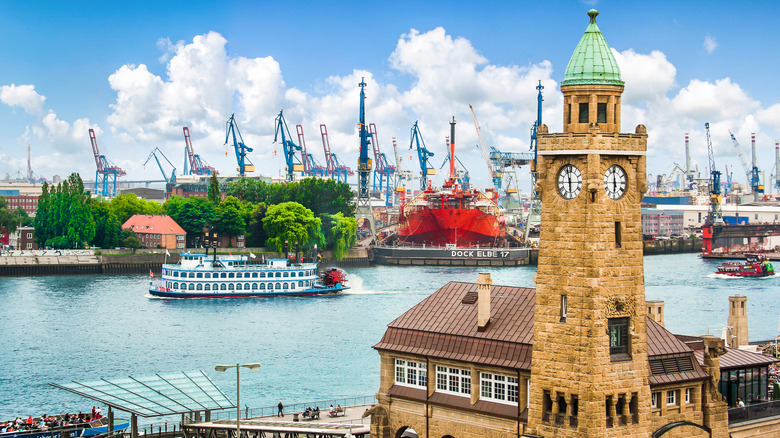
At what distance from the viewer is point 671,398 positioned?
3112 centimetres

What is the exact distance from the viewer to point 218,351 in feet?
224

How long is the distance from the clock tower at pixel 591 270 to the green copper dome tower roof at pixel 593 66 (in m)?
0.03

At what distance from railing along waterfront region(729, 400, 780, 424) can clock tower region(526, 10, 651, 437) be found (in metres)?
6.77

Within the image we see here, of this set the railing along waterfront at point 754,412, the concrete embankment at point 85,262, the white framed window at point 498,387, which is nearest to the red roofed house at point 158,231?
the concrete embankment at point 85,262

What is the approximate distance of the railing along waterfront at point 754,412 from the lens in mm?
34062

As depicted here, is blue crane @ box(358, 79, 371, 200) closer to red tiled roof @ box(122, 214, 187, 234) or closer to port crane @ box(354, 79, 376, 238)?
port crane @ box(354, 79, 376, 238)

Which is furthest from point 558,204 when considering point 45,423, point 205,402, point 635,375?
point 45,423

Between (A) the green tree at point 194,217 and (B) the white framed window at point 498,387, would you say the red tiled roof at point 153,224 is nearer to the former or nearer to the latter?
(A) the green tree at point 194,217

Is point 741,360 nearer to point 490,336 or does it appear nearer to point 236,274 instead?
point 490,336

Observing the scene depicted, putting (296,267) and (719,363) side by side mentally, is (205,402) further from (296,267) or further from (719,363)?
(296,267)

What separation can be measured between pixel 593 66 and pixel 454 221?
434 feet

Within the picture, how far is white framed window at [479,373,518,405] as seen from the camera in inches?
1225

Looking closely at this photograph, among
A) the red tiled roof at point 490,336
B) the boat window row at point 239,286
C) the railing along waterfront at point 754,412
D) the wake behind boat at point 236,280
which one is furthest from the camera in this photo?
the wake behind boat at point 236,280

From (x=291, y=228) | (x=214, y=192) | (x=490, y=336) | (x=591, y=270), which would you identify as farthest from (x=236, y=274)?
(x=591, y=270)
